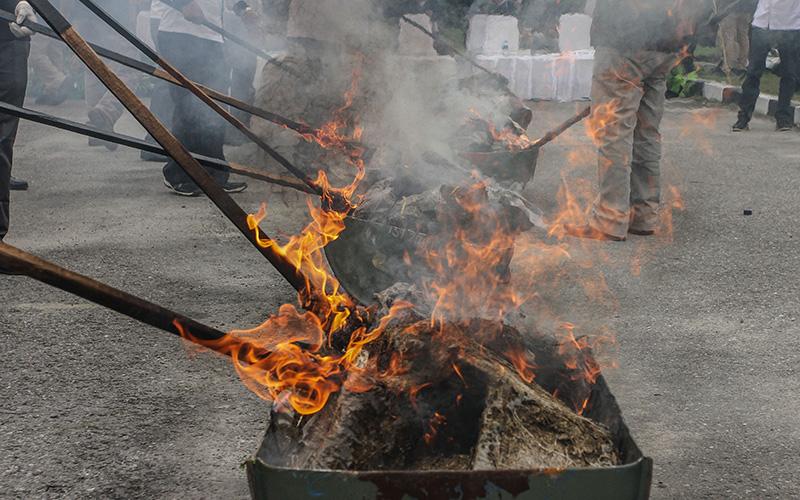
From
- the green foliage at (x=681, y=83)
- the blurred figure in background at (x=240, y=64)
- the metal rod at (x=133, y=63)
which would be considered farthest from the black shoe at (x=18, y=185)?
the green foliage at (x=681, y=83)

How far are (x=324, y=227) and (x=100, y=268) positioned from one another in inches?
79.6

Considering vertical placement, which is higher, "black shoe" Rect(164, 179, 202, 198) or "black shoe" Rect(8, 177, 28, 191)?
"black shoe" Rect(164, 179, 202, 198)

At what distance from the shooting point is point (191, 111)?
7328mm

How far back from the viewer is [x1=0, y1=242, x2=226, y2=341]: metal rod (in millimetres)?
2006

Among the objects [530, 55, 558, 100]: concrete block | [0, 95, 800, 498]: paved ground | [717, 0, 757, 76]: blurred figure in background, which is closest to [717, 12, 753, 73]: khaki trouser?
[717, 0, 757, 76]: blurred figure in background

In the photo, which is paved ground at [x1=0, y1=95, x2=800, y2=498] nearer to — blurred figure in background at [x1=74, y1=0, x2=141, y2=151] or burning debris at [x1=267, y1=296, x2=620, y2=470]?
burning debris at [x1=267, y1=296, x2=620, y2=470]

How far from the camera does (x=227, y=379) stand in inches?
147

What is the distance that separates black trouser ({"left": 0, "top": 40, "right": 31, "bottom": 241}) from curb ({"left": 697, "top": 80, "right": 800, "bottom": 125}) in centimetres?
928

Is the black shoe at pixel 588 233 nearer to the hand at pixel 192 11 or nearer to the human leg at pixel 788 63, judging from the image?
the hand at pixel 192 11

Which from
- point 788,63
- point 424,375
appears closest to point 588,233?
point 424,375

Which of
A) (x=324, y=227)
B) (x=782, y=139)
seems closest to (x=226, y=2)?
(x=324, y=227)

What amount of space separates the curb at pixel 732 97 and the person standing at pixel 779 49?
32 centimetres

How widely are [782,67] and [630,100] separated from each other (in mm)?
5921

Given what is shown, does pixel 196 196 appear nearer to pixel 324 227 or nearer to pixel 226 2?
pixel 226 2
